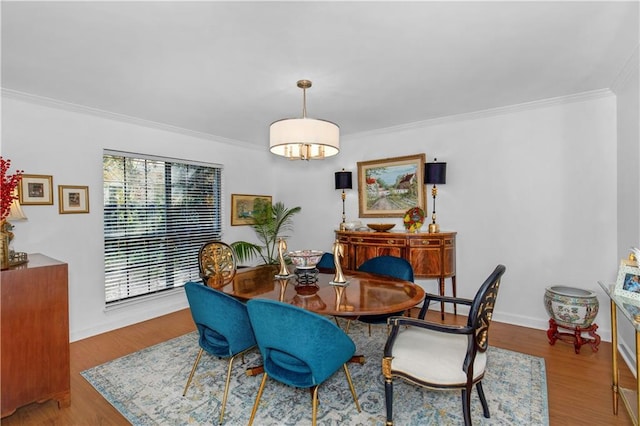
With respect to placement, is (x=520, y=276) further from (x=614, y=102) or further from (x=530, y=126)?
(x=614, y=102)

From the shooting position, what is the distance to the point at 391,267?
305 centimetres

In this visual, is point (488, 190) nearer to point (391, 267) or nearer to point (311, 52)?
point (391, 267)

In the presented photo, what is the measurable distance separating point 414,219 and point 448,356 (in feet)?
7.57

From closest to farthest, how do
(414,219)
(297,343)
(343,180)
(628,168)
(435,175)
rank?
(297,343) < (628,168) < (435,175) < (414,219) < (343,180)

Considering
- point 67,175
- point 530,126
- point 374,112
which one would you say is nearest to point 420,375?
point 374,112

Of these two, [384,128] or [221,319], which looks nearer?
[221,319]

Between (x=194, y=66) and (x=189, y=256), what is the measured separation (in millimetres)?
2814

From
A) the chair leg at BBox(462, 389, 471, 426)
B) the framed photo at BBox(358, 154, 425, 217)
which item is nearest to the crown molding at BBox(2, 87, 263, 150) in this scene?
the framed photo at BBox(358, 154, 425, 217)

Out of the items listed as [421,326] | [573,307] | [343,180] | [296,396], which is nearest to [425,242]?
[573,307]

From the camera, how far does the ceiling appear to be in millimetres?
1809

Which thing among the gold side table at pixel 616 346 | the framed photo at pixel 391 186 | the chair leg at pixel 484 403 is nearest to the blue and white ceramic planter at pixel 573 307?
the gold side table at pixel 616 346

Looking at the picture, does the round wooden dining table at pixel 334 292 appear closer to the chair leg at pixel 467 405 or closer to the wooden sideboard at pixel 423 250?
the chair leg at pixel 467 405

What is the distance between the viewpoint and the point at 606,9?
1.81 m

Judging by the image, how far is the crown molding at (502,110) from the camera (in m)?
3.11
